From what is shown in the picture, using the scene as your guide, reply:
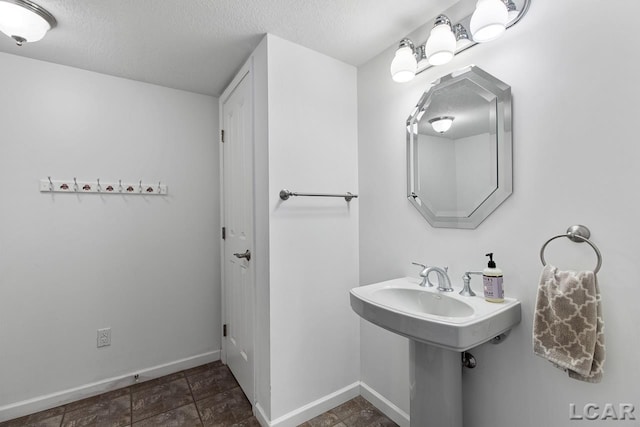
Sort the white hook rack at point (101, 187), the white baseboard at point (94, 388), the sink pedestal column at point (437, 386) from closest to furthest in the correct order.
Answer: the sink pedestal column at point (437, 386), the white baseboard at point (94, 388), the white hook rack at point (101, 187)

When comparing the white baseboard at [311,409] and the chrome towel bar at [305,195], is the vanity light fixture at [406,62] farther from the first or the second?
the white baseboard at [311,409]

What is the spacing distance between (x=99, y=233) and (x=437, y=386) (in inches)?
86.6

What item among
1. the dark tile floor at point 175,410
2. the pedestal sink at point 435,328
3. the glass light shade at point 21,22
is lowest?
the dark tile floor at point 175,410

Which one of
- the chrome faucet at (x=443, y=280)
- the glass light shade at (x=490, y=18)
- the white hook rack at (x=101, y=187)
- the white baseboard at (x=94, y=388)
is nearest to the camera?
the glass light shade at (x=490, y=18)

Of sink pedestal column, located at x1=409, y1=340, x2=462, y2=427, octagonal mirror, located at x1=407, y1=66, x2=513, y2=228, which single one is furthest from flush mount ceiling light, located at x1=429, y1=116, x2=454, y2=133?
sink pedestal column, located at x1=409, y1=340, x2=462, y2=427

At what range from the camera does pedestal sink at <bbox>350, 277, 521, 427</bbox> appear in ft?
3.15

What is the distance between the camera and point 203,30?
4.92 ft

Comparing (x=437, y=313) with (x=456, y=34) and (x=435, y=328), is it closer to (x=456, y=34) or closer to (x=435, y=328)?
(x=435, y=328)

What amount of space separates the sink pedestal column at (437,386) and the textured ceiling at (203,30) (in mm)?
1574

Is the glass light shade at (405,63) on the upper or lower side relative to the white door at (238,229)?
upper

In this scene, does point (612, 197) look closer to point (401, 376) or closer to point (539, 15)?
point (539, 15)

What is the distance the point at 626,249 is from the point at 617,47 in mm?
634

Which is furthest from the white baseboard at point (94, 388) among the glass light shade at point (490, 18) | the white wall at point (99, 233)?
the glass light shade at point (490, 18)

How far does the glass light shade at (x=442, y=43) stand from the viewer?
1.21m
